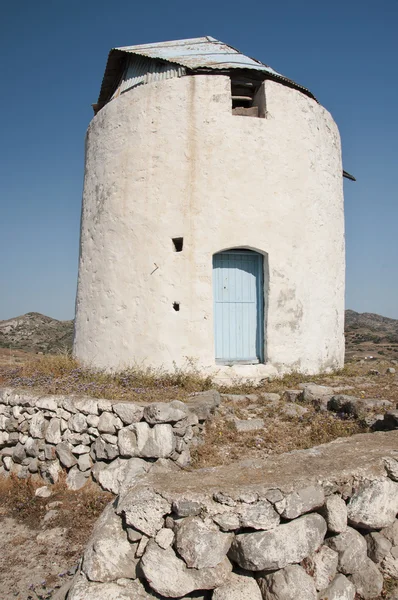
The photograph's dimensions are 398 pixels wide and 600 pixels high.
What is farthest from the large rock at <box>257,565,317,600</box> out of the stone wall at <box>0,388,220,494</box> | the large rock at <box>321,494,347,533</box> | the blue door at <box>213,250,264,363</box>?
the blue door at <box>213,250,264,363</box>

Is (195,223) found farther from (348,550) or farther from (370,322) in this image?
(370,322)

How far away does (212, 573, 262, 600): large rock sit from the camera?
9.89 ft

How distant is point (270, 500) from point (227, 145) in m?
6.41

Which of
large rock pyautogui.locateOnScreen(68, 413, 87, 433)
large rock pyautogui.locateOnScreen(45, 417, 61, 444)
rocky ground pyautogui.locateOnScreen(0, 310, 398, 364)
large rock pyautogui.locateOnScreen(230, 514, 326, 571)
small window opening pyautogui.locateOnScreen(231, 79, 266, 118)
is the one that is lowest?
large rock pyautogui.locateOnScreen(230, 514, 326, 571)

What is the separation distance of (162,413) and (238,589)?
243 centimetres

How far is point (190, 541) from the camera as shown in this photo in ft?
10.0

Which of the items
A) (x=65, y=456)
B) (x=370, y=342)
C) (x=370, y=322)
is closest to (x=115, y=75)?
(x=65, y=456)

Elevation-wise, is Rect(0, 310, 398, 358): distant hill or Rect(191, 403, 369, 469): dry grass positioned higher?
Rect(0, 310, 398, 358): distant hill

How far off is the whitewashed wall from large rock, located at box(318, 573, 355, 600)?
15.0 feet

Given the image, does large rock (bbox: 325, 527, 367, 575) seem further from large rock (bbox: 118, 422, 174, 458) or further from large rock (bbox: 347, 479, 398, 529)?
large rock (bbox: 118, 422, 174, 458)

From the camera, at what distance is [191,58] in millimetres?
8695

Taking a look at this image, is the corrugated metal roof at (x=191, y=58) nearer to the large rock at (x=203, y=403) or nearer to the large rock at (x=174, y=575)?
the large rock at (x=203, y=403)

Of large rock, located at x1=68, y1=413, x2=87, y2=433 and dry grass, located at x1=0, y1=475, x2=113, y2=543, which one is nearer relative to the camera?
dry grass, located at x1=0, y1=475, x2=113, y2=543

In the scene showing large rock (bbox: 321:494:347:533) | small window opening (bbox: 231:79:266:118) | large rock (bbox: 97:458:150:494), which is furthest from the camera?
small window opening (bbox: 231:79:266:118)
